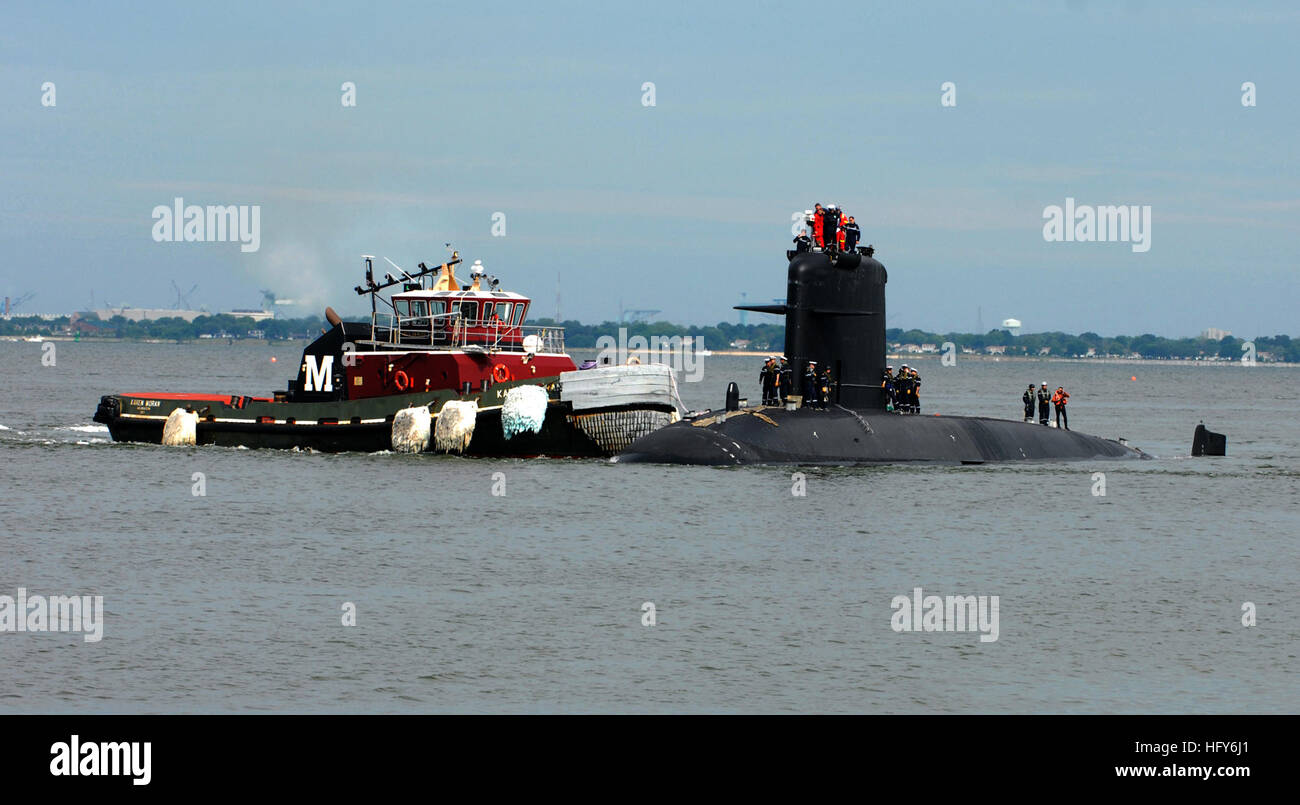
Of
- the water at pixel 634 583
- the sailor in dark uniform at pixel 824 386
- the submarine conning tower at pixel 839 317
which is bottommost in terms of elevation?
the water at pixel 634 583

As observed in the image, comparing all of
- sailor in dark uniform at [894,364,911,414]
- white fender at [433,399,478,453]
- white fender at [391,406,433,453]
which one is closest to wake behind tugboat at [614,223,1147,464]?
sailor in dark uniform at [894,364,911,414]

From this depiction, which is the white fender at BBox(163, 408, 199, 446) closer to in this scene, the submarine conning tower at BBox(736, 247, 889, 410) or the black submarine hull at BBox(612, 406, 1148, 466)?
the black submarine hull at BBox(612, 406, 1148, 466)

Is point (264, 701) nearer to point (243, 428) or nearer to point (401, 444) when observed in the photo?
point (401, 444)

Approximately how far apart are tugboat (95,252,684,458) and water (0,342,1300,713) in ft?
3.40

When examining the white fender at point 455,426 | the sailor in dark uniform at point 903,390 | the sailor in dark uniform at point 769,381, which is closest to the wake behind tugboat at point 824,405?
the sailor in dark uniform at point 769,381

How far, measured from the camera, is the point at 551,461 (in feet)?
158

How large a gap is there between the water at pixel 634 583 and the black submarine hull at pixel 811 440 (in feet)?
2.06

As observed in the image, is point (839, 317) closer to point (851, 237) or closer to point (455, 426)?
point (851, 237)

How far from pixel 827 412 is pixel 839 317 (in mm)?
2812

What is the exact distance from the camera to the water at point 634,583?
2055 cm

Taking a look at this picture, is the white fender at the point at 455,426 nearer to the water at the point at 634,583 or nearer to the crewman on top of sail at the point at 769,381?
the water at the point at 634,583

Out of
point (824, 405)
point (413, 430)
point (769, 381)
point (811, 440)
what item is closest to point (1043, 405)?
point (824, 405)

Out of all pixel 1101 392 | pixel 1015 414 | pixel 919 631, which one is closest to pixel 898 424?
pixel 919 631

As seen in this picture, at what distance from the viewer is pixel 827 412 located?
1731 inches
